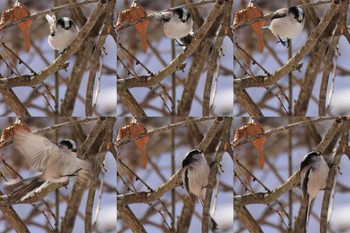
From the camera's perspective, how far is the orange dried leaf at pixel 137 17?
4.98m

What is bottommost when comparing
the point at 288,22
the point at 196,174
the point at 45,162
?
the point at 45,162

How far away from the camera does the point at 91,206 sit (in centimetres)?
496

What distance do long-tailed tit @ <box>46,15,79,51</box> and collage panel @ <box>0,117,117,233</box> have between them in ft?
1.20

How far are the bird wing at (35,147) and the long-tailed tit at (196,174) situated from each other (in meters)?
0.64

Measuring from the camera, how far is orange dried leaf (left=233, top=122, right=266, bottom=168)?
16.3 ft

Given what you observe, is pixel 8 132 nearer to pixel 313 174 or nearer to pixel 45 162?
pixel 45 162

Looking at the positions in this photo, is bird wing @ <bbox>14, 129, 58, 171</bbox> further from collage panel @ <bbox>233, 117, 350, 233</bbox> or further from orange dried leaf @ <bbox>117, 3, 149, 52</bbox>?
collage panel @ <bbox>233, 117, 350, 233</bbox>

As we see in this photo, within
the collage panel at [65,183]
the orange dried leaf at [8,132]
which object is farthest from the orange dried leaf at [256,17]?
the orange dried leaf at [8,132]

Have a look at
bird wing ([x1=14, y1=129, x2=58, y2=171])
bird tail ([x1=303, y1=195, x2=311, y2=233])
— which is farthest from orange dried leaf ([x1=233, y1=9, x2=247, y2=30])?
bird wing ([x1=14, y1=129, x2=58, y2=171])

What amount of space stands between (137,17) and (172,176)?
0.80 meters

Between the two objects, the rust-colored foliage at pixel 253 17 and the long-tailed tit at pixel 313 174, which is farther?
the rust-colored foliage at pixel 253 17

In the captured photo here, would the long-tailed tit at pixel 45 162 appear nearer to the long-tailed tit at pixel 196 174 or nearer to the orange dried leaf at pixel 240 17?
the long-tailed tit at pixel 196 174

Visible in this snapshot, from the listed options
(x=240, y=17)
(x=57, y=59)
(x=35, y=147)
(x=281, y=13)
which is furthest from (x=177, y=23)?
(x=35, y=147)

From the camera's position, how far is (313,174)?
4867mm
